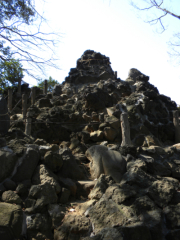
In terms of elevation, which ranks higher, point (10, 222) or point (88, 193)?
point (88, 193)

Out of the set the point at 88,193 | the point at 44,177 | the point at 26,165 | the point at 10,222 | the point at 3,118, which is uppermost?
the point at 3,118

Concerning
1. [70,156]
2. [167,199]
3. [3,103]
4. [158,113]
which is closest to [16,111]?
[3,103]

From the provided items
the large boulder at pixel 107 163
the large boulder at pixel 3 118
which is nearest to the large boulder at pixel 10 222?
the large boulder at pixel 107 163

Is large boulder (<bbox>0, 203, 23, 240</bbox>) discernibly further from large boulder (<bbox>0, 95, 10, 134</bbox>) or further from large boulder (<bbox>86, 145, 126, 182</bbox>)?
large boulder (<bbox>0, 95, 10, 134</bbox>)

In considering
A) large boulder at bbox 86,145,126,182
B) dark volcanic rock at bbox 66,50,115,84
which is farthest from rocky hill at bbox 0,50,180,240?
dark volcanic rock at bbox 66,50,115,84

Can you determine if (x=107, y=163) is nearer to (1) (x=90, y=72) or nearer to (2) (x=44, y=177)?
(2) (x=44, y=177)

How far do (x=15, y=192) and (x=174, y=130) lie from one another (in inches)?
351

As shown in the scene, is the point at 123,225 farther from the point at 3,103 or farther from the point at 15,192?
the point at 3,103

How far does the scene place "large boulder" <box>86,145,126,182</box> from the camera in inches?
174

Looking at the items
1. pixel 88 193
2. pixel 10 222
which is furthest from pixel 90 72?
pixel 10 222

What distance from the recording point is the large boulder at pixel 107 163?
174 inches

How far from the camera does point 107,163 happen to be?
4.53m

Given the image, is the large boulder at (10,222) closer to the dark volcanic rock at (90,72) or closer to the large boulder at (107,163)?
the large boulder at (107,163)

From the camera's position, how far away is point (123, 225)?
2.89 metres
